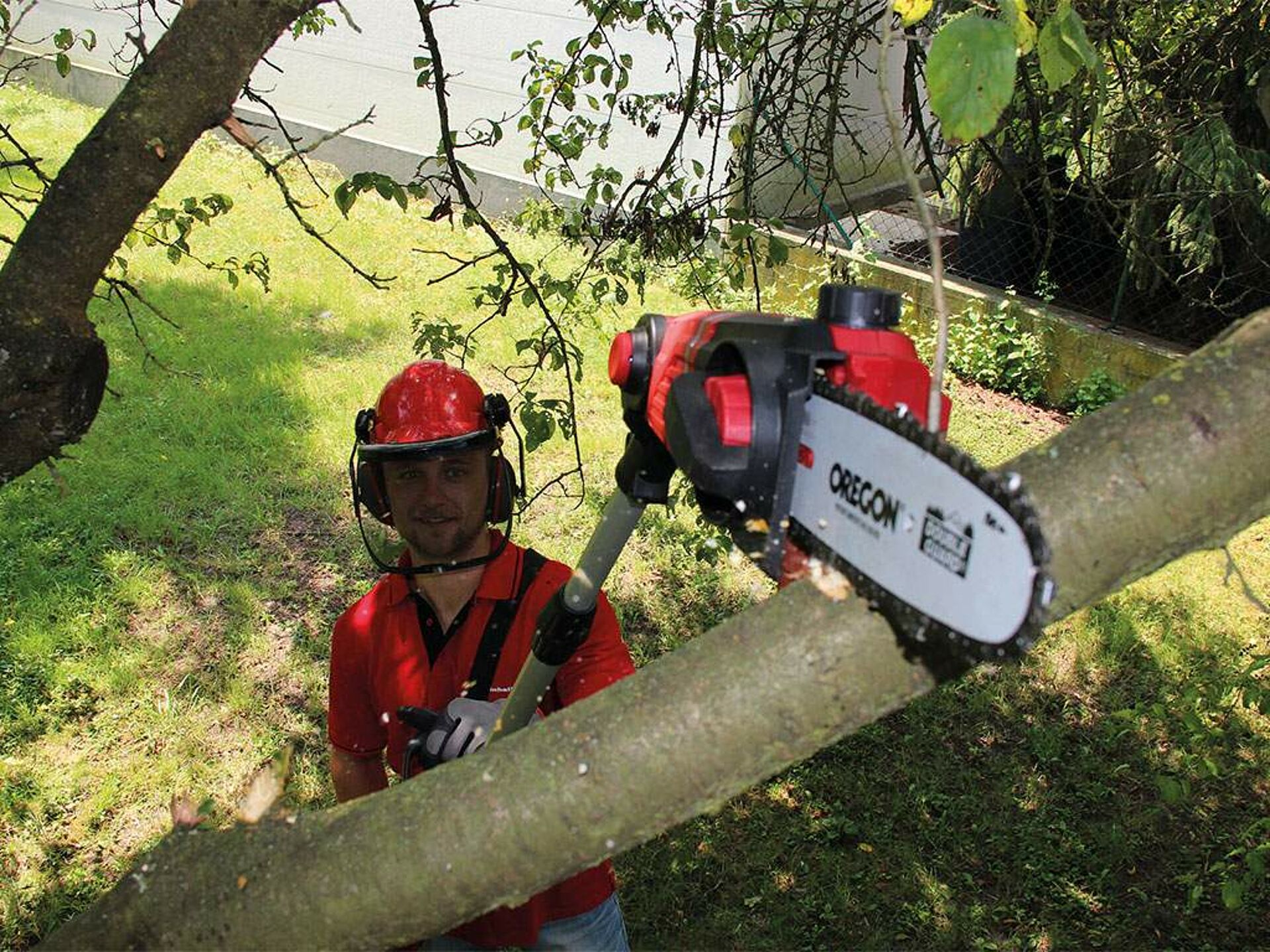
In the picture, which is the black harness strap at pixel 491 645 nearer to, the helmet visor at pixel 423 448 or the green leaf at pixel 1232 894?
the helmet visor at pixel 423 448

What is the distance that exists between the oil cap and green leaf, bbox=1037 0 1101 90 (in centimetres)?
68

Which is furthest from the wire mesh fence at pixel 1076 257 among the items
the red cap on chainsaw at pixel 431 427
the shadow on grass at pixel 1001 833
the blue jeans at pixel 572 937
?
the blue jeans at pixel 572 937

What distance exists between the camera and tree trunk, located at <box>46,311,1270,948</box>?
30.4 inches

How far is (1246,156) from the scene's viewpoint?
5562 mm

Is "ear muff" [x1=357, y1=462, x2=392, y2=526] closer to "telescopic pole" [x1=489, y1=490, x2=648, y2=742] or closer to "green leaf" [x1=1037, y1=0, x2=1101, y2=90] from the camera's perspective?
"telescopic pole" [x1=489, y1=490, x2=648, y2=742]

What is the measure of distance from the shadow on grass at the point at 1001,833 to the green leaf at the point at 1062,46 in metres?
1.62

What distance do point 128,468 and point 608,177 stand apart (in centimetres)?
323

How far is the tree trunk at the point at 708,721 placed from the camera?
0.77 meters

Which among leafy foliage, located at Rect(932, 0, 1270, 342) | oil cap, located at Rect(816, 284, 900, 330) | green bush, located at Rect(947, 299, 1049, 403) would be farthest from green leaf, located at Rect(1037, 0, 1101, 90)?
green bush, located at Rect(947, 299, 1049, 403)

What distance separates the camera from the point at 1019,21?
4.42ft

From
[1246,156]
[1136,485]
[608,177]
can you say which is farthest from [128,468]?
[1246,156]

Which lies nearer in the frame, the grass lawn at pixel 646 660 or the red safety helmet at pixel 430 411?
the red safety helmet at pixel 430 411

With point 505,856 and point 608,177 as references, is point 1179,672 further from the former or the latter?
point 505,856

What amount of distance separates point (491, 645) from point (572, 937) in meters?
0.56
